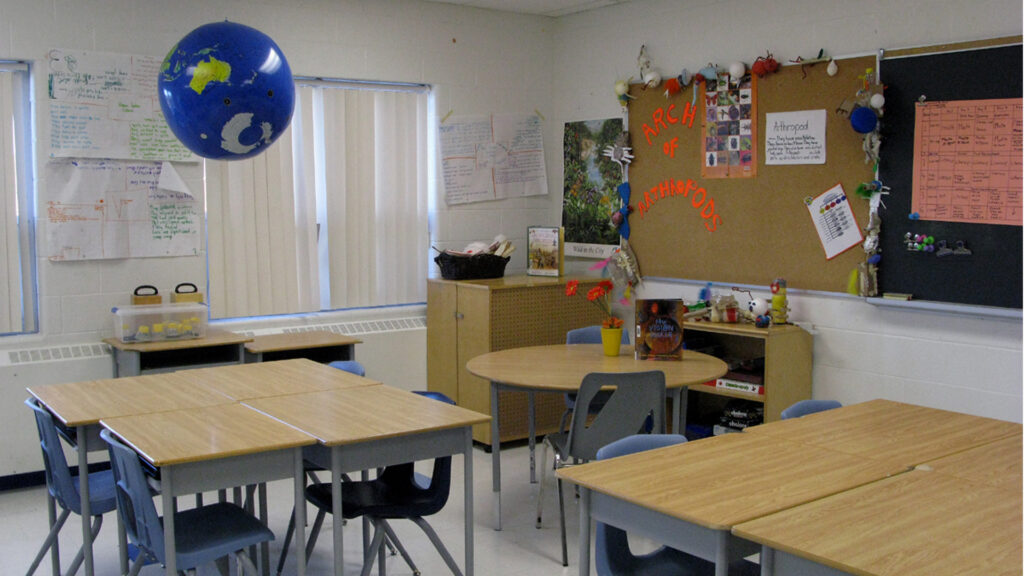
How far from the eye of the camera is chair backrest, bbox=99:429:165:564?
2.87 meters

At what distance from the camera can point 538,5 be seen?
641cm

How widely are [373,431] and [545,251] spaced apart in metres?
3.35

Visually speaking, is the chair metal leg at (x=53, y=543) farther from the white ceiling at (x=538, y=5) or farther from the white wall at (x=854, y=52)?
the white ceiling at (x=538, y=5)

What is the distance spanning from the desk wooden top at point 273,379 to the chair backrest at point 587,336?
1.42 metres

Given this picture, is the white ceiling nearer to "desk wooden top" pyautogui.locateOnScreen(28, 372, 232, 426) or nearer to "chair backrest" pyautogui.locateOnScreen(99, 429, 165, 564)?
"desk wooden top" pyautogui.locateOnScreen(28, 372, 232, 426)

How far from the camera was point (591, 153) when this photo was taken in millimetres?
6480

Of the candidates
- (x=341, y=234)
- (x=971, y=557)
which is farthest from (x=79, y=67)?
(x=971, y=557)

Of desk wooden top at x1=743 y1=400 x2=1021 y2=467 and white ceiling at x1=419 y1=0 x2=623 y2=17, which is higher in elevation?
white ceiling at x1=419 y1=0 x2=623 y2=17

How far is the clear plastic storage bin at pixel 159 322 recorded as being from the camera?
16.4ft

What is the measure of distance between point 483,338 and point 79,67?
2669mm

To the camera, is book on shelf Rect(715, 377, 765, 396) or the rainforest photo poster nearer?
book on shelf Rect(715, 377, 765, 396)

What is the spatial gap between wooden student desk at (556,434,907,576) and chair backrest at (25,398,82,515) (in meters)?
1.91

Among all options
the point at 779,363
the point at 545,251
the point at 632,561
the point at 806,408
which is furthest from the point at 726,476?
the point at 545,251

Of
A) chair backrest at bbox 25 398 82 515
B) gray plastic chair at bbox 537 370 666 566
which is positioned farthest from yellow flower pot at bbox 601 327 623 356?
chair backrest at bbox 25 398 82 515
